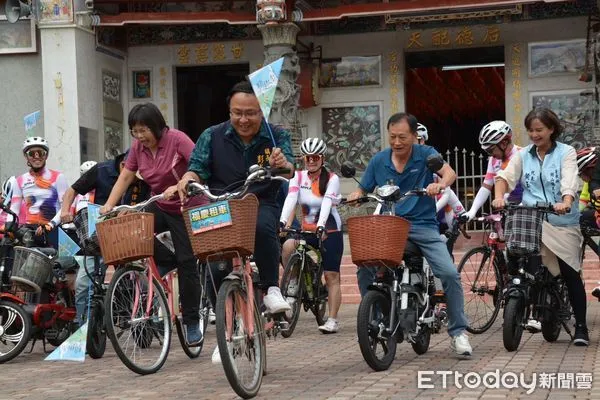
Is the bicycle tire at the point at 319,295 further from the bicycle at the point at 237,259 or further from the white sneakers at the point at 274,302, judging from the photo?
the bicycle at the point at 237,259

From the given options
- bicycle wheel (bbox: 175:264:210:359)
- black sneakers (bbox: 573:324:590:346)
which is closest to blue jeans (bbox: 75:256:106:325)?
bicycle wheel (bbox: 175:264:210:359)

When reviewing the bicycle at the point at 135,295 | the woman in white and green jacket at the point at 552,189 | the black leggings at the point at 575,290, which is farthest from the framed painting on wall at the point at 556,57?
the bicycle at the point at 135,295

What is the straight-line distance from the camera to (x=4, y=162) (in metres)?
22.1

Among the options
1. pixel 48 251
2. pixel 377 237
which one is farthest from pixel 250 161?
pixel 48 251

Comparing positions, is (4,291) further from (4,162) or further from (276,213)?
(4,162)

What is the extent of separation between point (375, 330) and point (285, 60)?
12.9m

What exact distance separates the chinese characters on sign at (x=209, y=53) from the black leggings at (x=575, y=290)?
14.1 metres

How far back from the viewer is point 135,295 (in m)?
8.25

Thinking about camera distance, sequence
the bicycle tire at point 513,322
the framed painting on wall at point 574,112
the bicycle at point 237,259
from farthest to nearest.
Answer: the framed painting on wall at point 574,112 → the bicycle tire at point 513,322 → the bicycle at point 237,259

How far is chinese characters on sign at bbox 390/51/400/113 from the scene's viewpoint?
2234 centimetres

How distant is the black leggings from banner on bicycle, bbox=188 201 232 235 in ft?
11.2

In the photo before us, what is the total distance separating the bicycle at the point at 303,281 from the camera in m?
11.2

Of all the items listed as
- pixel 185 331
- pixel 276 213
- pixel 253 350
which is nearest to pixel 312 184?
pixel 185 331

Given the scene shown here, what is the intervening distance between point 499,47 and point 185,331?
14506mm
